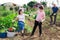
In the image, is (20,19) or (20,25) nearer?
(20,19)

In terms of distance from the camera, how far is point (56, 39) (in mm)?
9641

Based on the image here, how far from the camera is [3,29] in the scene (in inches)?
404

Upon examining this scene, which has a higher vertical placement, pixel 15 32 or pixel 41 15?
pixel 41 15

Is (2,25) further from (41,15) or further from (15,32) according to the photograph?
(41,15)

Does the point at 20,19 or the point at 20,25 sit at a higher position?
the point at 20,19

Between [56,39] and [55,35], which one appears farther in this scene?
[55,35]

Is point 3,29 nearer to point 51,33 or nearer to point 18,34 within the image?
point 18,34

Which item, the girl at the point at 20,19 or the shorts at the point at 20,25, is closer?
the girl at the point at 20,19

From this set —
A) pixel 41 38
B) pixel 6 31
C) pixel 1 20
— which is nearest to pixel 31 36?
pixel 41 38

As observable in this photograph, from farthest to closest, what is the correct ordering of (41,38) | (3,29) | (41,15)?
(3,29)
(41,38)
(41,15)

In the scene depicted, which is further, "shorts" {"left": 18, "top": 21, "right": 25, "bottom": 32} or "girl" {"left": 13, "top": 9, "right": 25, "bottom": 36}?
"shorts" {"left": 18, "top": 21, "right": 25, "bottom": 32}

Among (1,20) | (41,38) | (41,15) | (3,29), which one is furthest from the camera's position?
(1,20)

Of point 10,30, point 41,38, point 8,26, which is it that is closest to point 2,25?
point 8,26

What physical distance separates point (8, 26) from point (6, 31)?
0.77 meters
